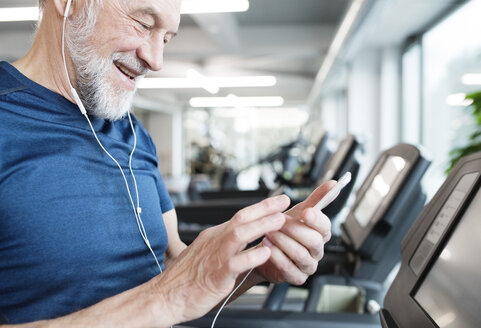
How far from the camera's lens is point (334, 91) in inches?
416

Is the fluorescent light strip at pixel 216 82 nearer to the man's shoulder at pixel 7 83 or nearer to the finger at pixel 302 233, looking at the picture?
the man's shoulder at pixel 7 83

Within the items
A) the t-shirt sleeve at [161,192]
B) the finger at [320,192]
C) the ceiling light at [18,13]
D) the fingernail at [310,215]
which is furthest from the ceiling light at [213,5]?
the fingernail at [310,215]

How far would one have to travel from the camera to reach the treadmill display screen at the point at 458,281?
58cm

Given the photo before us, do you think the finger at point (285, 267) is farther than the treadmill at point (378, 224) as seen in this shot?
No

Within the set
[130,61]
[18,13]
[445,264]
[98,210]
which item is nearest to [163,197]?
[98,210]

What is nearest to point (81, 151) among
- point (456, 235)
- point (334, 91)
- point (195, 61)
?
point (456, 235)

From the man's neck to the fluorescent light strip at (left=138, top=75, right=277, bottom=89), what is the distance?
7861 millimetres

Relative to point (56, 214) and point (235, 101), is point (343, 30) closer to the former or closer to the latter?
point (56, 214)

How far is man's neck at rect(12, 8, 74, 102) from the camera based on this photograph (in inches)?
39.6

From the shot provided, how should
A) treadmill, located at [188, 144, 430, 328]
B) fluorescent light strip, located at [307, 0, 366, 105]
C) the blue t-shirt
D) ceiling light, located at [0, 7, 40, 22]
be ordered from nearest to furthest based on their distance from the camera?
the blue t-shirt, treadmill, located at [188, 144, 430, 328], fluorescent light strip, located at [307, 0, 366, 105], ceiling light, located at [0, 7, 40, 22]

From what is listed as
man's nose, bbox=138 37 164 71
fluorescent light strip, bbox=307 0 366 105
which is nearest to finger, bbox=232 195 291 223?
man's nose, bbox=138 37 164 71

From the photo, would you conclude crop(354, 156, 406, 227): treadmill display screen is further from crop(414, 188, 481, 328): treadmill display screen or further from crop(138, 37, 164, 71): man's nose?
crop(138, 37, 164, 71): man's nose

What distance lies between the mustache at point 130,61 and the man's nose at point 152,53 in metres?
0.01

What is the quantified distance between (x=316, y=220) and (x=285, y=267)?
0.13m
